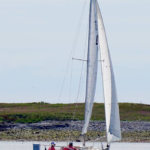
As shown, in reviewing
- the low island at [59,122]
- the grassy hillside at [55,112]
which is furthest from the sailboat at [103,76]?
the grassy hillside at [55,112]

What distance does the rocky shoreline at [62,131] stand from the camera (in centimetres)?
5297

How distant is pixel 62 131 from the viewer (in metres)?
58.9


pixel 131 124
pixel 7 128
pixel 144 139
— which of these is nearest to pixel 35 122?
pixel 7 128

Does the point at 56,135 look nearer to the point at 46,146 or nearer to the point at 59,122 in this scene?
the point at 46,146

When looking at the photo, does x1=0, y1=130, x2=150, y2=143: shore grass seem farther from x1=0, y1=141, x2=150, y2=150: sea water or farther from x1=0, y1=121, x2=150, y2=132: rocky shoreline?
x1=0, y1=141, x2=150, y2=150: sea water

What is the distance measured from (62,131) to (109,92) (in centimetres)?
2592

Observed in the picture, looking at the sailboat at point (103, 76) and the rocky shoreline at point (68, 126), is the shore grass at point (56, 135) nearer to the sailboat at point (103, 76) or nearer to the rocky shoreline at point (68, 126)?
the rocky shoreline at point (68, 126)

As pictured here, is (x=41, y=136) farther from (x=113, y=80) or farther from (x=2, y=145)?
(x=113, y=80)

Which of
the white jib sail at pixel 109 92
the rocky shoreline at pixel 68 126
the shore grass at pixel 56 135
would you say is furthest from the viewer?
the rocky shoreline at pixel 68 126

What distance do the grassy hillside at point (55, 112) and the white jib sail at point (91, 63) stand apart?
3226 centimetres

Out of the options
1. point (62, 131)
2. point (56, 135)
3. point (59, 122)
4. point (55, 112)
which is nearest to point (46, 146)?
point (56, 135)

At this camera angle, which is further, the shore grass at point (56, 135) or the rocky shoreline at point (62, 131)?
the rocky shoreline at point (62, 131)

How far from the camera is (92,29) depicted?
111 ft

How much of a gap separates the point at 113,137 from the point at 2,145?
618 inches
